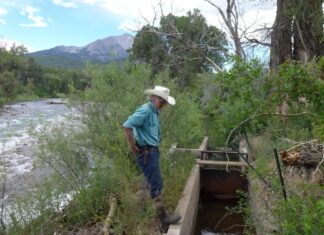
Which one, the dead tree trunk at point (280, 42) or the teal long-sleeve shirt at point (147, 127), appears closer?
the teal long-sleeve shirt at point (147, 127)

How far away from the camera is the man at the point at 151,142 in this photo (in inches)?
257

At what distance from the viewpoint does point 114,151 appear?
27.0 feet

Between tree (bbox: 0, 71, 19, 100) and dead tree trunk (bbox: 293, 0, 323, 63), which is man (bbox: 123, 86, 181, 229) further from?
tree (bbox: 0, 71, 19, 100)

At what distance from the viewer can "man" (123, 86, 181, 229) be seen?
6.52 metres

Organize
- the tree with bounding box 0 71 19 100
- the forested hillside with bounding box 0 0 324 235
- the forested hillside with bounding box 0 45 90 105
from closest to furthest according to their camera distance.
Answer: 1. the forested hillside with bounding box 0 0 324 235
2. the tree with bounding box 0 71 19 100
3. the forested hillside with bounding box 0 45 90 105

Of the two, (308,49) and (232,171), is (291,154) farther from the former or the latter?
(308,49)

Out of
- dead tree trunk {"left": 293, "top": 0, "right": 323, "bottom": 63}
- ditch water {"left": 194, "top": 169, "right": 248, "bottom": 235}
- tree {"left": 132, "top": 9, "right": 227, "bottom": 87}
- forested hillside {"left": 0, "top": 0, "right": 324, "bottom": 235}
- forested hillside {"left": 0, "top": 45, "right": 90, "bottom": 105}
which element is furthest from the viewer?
forested hillside {"left": 0, "top": 45, "right": 90, "bottom": 105}

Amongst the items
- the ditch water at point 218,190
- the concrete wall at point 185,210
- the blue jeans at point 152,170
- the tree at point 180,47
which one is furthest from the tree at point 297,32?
the blue jeans at point 152,170

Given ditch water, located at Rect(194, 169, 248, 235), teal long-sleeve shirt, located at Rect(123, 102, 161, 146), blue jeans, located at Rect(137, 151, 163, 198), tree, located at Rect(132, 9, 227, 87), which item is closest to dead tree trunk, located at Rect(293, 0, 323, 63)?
tree, located at Rect(132, 9, 227, 87)

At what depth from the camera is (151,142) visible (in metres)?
6.64

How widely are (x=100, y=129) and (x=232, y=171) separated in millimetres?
5544

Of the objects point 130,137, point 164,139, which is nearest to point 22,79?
point 164,139

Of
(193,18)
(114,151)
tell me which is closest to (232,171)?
(114,151)

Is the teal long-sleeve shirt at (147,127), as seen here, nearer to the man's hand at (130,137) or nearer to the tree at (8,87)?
the man's hand at (130,137)
